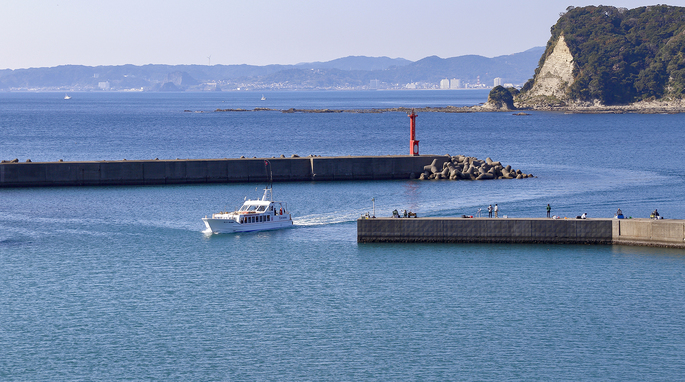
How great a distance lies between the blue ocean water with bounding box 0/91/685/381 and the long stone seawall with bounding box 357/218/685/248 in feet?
2.18

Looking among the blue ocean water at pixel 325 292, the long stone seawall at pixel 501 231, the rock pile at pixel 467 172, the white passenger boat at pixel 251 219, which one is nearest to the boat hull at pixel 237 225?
the white passenger boat at pixel 251 219

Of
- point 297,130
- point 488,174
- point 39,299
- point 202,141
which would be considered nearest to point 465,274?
point 39,299

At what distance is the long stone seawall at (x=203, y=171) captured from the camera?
71.6 metres

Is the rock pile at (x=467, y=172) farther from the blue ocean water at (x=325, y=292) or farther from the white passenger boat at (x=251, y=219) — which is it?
the white passenger boat at (x=251, y=219)

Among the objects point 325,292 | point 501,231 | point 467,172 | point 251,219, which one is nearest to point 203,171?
point 251,219

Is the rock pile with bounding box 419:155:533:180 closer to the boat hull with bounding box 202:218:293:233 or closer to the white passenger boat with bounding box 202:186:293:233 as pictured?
the white passenger boat with bounding box 202:186:293:233

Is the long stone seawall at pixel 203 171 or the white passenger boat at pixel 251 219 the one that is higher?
the long stone seawall at pixel 203 171

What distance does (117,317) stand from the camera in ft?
111

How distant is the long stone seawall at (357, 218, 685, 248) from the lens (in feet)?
Result: 151

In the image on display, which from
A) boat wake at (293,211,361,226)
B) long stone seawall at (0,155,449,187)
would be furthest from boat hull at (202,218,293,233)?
long stone seawall at (0,155,449,187)

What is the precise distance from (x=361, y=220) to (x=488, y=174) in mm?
32003

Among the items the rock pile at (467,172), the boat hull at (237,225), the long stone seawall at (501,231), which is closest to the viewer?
the long stone seawall at (501,231)

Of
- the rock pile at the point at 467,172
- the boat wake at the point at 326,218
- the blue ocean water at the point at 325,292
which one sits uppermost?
the rock pile at the point at 467,172

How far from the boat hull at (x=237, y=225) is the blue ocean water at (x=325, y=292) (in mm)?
1055
